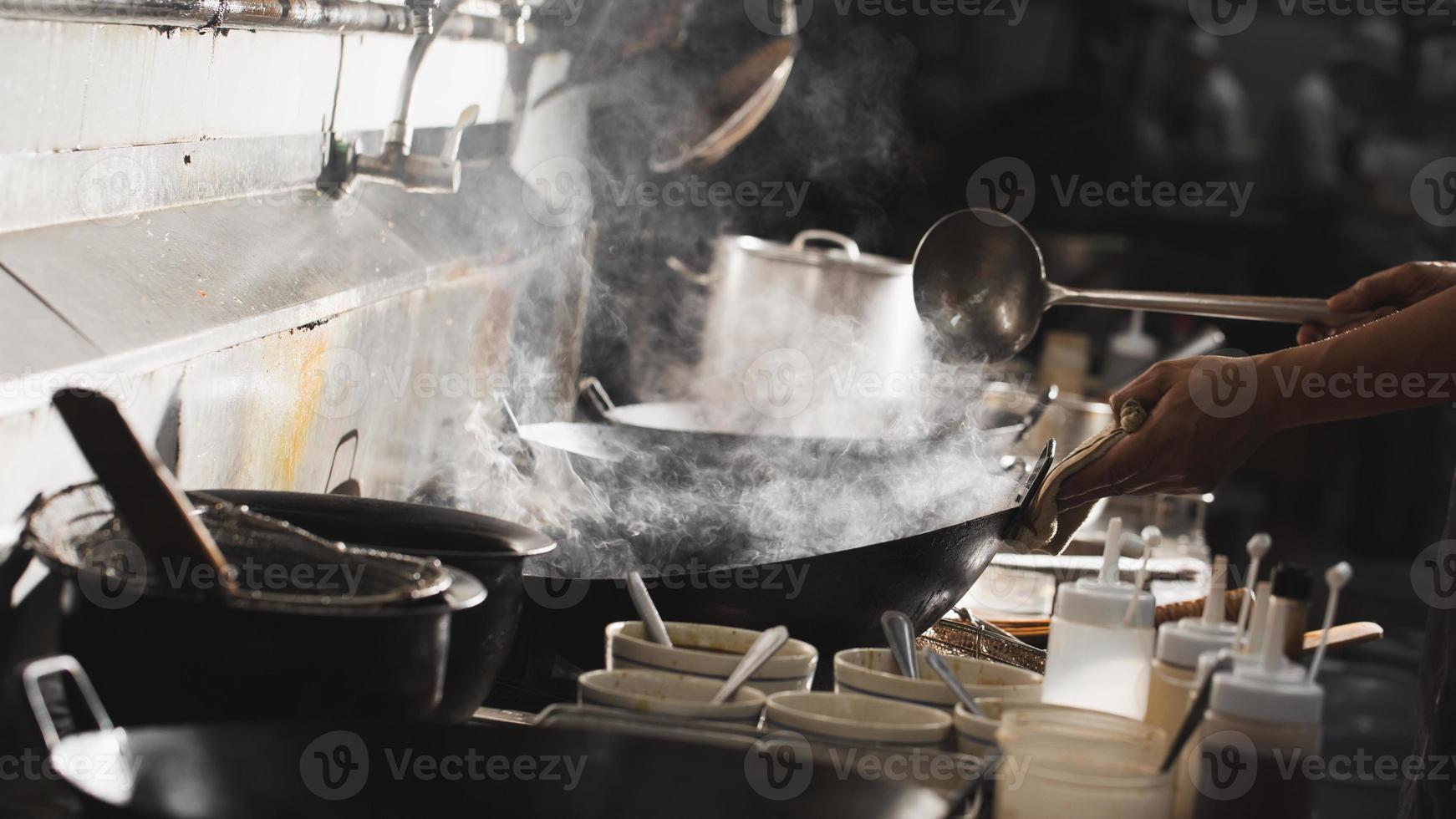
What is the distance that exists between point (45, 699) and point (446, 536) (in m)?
0.47

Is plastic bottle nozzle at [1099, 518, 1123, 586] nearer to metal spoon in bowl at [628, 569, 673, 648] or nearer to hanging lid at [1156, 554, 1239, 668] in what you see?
hanging lid at [1156, 554, 1239, 668]

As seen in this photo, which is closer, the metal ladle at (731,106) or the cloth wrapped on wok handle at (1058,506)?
the cloth wrapped on wok handle at (1058,506)

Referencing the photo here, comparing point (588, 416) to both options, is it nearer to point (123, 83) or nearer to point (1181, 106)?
point (123, 83)

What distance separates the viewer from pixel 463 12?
2.86m

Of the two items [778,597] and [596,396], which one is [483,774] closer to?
[778,597]

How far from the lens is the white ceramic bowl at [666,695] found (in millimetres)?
1166

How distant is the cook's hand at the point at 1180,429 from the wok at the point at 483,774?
0.85m

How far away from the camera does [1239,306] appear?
6.98 ft

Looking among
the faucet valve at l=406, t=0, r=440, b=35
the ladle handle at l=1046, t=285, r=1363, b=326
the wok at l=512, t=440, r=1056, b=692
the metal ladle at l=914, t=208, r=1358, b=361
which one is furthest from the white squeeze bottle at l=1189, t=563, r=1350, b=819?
the faucet valve at l=406, t=0, r=440, b=35

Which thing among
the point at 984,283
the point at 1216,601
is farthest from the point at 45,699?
the point at 984,283

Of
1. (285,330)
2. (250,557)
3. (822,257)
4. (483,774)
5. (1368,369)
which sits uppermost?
(822,257)

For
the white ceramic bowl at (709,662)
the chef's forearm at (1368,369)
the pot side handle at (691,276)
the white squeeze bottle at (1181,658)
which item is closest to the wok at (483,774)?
the white ceramic bowl at (709,662)

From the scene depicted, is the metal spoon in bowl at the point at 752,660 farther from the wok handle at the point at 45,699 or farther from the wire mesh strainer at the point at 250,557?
the wok handle at the point at 45,699

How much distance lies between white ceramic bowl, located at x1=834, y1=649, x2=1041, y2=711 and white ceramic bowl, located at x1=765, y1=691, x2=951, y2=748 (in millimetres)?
13
